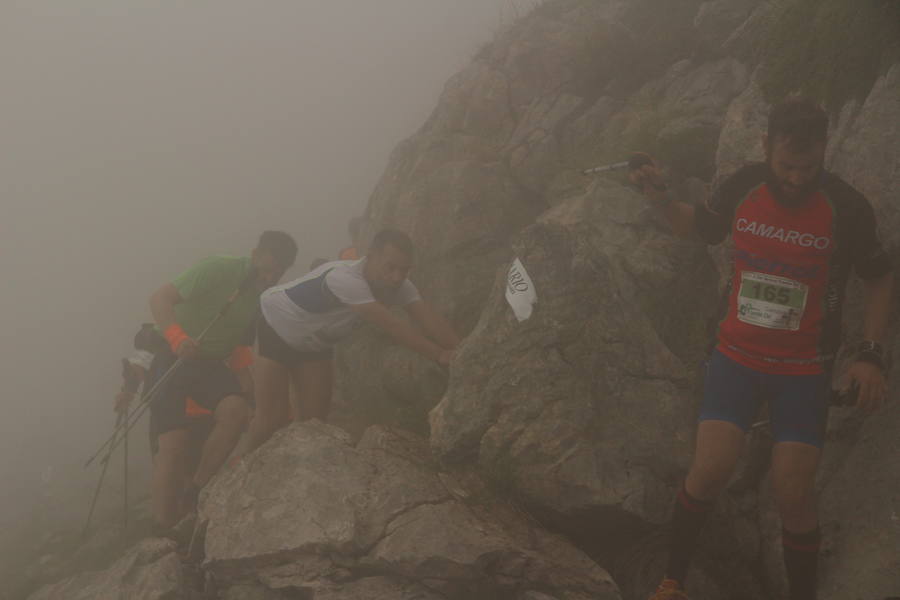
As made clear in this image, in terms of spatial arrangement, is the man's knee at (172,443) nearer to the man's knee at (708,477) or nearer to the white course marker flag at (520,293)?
the white course marker flag at (520,293)

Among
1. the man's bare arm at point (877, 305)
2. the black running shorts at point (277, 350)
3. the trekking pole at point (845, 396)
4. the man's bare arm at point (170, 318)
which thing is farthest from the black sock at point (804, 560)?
the man's bare arm at point (170, 318)

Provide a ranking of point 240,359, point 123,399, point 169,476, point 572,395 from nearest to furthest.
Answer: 1. point 572,395
2. point 169,476
3. point 240,359
4. point 123,399

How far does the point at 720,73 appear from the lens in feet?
25.7

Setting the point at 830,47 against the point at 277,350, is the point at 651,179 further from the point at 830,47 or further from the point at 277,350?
the point at 277,350

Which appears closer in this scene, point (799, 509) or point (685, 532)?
point (799, 509)

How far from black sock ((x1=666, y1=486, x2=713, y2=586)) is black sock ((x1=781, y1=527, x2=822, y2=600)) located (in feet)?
1.87

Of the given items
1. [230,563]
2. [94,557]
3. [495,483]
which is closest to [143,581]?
[230,563]

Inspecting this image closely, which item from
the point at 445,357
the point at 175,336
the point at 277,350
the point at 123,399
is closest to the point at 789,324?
the point at 445,357

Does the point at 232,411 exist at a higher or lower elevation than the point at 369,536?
higher

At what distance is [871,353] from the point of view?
374 cm

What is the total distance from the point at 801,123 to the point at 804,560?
9.63 ft

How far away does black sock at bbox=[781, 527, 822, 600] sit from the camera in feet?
12.3

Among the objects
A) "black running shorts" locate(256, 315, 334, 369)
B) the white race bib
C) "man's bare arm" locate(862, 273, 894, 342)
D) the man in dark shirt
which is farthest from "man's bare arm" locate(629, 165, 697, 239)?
"black running shorts" locate(256, 315, 334, 369)

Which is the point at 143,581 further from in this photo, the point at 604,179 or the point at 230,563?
the point at 604,179
